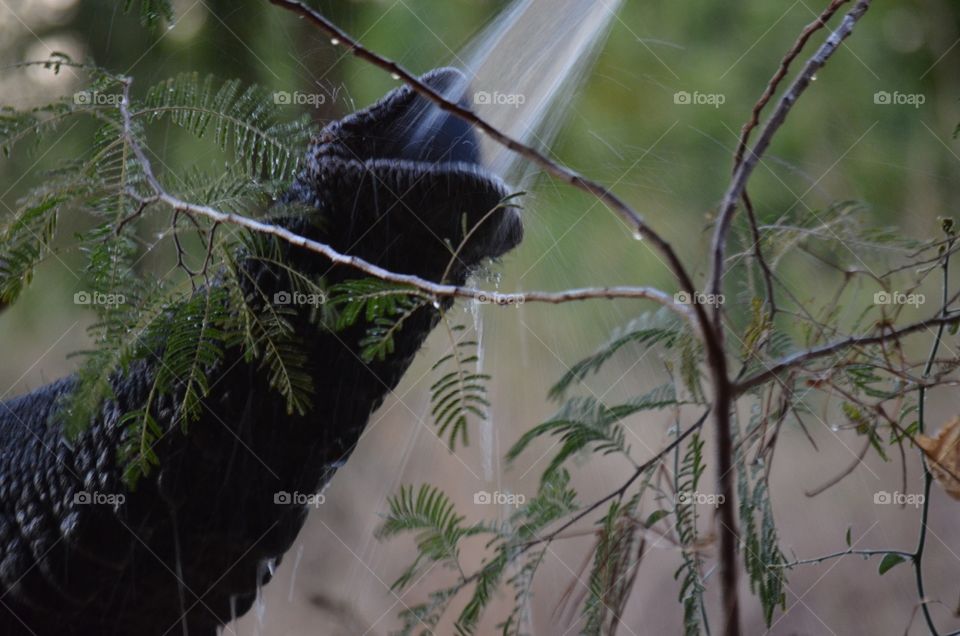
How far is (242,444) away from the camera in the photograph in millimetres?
758

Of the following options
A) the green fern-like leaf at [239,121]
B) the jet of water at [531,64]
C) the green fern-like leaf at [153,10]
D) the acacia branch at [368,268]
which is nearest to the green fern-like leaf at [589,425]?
the acacia branch at [368,268]

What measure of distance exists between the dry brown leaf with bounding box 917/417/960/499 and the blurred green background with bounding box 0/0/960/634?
250 mm

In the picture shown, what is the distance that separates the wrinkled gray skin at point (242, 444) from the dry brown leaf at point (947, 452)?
44 cm

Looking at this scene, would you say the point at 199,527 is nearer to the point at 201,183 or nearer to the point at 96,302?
the point at 96,302

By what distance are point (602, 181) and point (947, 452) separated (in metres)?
0.60

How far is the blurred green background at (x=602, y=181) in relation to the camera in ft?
3.61

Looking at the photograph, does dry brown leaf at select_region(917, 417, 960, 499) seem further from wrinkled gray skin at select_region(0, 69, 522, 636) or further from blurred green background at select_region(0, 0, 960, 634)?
wrinkled gray skin at select_region(0, 69, 522, 636)

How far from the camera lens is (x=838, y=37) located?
0.70 m

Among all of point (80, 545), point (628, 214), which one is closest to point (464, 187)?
point (628, 214)

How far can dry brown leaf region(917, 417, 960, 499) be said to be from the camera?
0.77 meters

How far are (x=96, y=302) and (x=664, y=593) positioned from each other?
104cm

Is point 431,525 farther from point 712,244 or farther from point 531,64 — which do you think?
point 531,64

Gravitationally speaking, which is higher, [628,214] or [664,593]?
[628,214]

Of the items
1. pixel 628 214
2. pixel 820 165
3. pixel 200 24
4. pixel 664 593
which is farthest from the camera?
pixel 664 593
